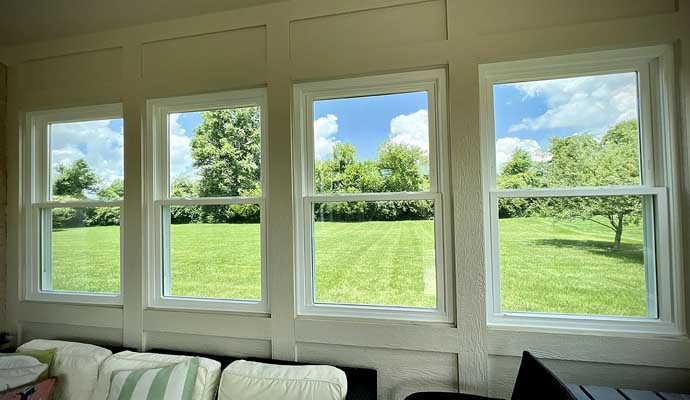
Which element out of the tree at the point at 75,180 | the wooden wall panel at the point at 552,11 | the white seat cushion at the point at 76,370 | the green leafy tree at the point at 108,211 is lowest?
the white seat cushion at the point at 76,370

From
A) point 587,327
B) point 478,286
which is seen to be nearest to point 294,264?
point 478,286

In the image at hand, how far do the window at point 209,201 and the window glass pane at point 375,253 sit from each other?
15.7 inches

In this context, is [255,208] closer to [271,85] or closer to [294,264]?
[294,264]

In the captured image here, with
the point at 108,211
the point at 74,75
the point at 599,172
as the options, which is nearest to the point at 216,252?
the point at 108,211

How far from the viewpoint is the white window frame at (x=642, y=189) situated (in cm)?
144

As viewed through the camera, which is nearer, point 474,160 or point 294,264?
point 474,160

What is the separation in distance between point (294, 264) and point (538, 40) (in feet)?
5.59

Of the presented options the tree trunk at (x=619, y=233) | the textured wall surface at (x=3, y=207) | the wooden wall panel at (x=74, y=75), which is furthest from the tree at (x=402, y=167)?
the textured wall surface at (x=3, y=207)

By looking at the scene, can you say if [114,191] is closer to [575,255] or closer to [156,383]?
[156,383]

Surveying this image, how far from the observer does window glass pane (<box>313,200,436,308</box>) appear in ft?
5.65

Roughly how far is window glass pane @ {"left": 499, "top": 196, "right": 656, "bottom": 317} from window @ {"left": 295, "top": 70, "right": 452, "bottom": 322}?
36 centimetres

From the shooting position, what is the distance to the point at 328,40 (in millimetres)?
1767

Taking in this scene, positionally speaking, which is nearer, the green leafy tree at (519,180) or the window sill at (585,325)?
the window sill at (585,325)

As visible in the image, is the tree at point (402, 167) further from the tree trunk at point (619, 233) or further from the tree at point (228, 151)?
the tree trunk at point (619, 233)
